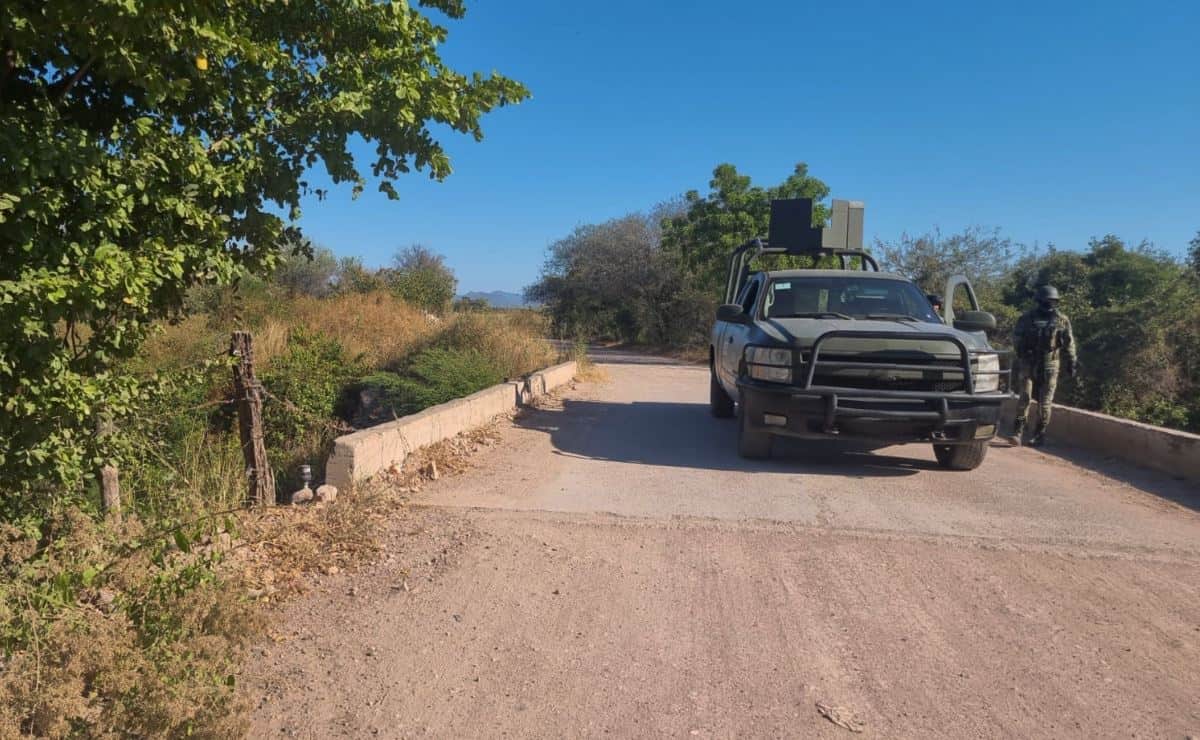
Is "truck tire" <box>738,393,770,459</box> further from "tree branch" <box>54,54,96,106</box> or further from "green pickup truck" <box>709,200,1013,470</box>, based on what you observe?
"tree branch" <box>54,54,96,106</box>

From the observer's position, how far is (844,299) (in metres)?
7.95

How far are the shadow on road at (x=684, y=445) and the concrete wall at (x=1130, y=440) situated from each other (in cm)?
210

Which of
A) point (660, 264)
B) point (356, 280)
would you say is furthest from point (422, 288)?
point (660, 264)

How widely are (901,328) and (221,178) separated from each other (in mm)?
5546

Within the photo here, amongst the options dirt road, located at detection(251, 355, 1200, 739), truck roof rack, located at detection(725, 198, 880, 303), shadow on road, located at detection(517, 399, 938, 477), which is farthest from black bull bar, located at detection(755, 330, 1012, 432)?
truck roof rack, located at detection(725, 198, 880, 303)

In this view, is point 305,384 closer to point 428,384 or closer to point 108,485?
point 428,384

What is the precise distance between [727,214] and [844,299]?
15.6 meters

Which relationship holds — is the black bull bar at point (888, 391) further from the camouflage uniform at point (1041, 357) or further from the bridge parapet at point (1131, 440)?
the camouflage uniform at point (1041, 357)

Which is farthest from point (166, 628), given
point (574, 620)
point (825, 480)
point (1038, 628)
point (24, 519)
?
point (825, 480)

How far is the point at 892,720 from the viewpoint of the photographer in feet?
9.76

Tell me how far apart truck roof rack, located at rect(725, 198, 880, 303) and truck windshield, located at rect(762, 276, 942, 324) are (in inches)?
89.9

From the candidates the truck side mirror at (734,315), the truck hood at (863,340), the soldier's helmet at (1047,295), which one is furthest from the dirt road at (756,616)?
the soldier's helmet at (1047,295)

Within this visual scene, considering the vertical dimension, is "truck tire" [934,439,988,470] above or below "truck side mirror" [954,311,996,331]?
below

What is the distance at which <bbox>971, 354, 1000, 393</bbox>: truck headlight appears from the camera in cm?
668
